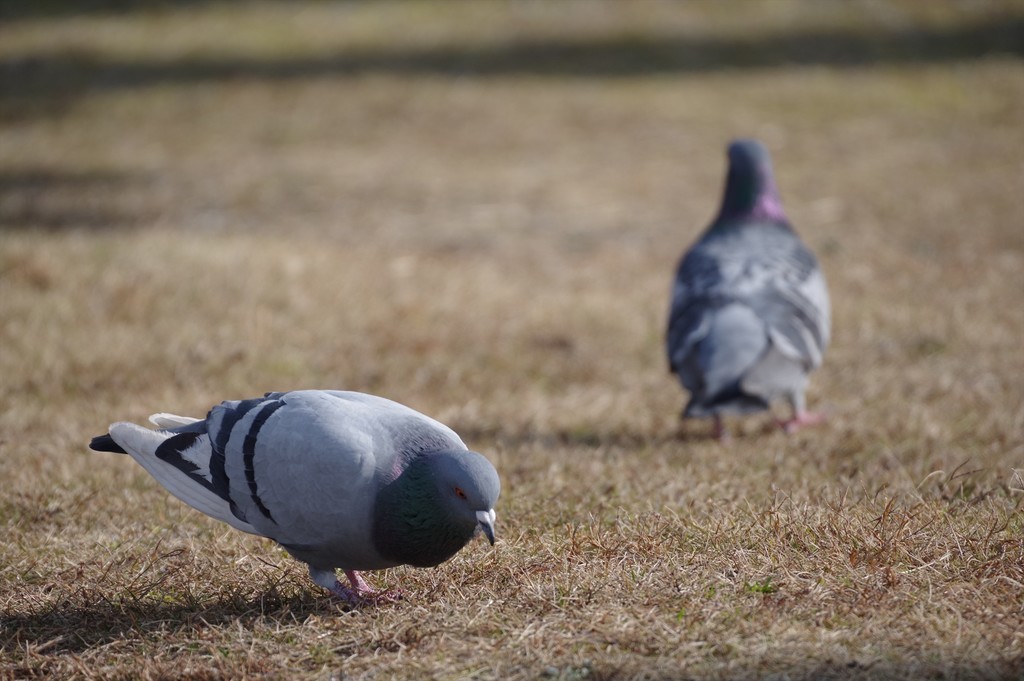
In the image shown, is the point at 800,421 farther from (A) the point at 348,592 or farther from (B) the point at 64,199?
(B) the point at 64,199

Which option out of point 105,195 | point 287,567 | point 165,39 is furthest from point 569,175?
point 287,567

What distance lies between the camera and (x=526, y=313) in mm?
6977

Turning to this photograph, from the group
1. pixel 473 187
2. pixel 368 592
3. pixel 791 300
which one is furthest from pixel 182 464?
pixel 473 187

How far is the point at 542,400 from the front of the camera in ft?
18.4

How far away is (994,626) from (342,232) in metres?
7.32

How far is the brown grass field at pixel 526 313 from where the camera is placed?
292cm

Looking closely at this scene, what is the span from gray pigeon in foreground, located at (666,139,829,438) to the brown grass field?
25cm

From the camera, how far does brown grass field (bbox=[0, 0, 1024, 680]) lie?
2.92 meters

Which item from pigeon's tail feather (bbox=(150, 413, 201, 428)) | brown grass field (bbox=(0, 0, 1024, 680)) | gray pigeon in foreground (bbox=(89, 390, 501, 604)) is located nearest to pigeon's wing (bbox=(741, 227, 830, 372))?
brown grass field (bbox=(0, 0, 1024, 680))

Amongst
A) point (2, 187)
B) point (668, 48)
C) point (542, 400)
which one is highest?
point (668, 48)

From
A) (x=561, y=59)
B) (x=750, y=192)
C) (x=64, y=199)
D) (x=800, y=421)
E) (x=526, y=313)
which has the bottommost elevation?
(x=800, y=421)

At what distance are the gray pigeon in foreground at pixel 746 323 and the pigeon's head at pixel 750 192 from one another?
0.18 metres

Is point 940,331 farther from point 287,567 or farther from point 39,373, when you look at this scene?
point 39,373

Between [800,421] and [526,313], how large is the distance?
7.32ft
